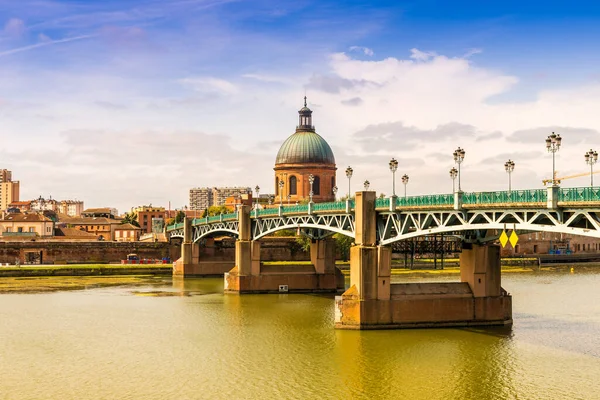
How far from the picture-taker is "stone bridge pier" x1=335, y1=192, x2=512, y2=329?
177 ft

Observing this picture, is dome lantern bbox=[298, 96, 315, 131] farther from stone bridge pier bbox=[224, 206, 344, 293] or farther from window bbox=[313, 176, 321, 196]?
stone bridge pier bbox=[224, 206, 344, 293]

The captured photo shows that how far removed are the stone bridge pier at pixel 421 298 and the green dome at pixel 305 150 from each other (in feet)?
301

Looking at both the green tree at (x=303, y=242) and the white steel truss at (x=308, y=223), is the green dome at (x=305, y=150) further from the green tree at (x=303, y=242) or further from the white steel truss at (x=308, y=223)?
the white steel truss at (x=308, y=223)

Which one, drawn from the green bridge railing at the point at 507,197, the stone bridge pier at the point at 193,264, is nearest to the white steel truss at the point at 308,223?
the green bridge railing at the point at 507,197

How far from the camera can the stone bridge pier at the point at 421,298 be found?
54.0 m

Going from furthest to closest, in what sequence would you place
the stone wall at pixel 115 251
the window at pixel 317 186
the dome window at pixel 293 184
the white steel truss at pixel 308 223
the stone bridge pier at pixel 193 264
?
1. the dome window at pixel 293 184
2. the window at pixel 317 186
3. the stone wall at pixel 115 251
4. the stone bridge pier at pixel 193 264
5. the white steel truss at pixel 308 223

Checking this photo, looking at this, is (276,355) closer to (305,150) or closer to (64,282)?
(64,282)

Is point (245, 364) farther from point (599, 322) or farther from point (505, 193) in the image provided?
point (599, 322)

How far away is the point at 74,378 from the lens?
40125mm

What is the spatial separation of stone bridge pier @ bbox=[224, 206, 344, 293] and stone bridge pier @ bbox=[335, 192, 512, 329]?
1035 inches

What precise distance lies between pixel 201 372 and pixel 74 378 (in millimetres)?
6637

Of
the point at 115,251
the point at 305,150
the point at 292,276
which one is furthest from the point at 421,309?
the point at 305,150

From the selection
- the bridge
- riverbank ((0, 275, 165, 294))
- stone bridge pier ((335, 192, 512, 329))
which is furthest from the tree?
stone bridge pier ((335, 192, 512, 329))

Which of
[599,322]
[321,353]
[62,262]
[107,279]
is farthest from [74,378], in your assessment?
[62,262]
